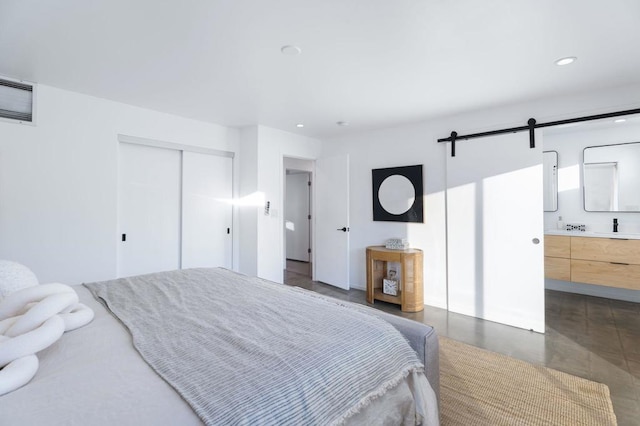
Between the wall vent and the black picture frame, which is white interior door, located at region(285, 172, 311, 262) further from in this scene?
the wall vent

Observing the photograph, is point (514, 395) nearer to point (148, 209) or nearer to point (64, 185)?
point (148, 209)

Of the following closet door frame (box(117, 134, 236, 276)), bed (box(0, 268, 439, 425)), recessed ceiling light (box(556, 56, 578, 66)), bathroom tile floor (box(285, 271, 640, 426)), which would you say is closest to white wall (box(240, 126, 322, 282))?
closet door frame (box(117, 134, 236, 276))

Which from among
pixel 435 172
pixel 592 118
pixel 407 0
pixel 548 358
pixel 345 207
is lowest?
pixel 548 358

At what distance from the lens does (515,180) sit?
3.16 m

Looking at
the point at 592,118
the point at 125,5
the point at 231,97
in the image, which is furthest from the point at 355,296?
the point at 125,5

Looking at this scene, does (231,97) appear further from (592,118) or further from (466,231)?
(592,118)

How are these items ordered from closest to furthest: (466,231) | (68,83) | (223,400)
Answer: (223,400)
(68,83)
(466,231)

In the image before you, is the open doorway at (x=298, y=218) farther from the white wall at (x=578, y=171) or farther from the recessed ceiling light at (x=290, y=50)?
the white wall at (x=578, y=171)

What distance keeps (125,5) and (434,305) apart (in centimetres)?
413

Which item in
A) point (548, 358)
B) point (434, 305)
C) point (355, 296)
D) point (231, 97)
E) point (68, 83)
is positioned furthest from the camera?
point (355, 296)

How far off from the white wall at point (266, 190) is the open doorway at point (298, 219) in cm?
180

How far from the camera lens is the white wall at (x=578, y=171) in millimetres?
3934

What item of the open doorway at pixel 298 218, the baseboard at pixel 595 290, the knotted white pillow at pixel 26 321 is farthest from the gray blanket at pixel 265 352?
the open doorway at pixel 298 218

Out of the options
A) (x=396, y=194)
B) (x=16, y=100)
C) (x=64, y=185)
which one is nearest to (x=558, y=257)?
(x=396, y=194)
